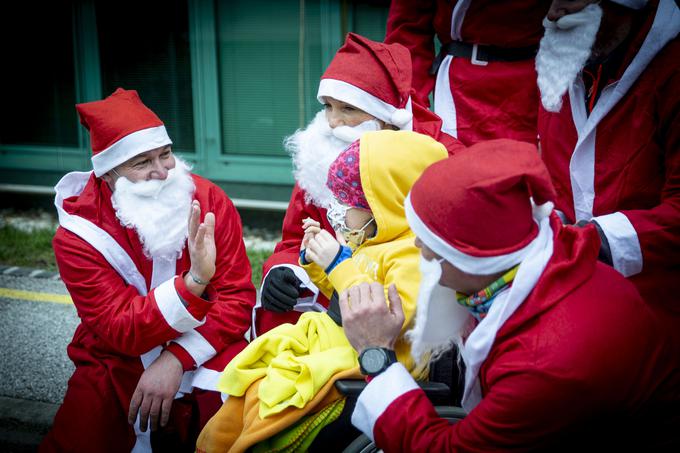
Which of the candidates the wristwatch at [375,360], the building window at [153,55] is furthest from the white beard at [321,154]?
the building window at [153,55]

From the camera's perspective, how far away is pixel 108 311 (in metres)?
2.89

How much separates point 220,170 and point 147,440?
14.8ft

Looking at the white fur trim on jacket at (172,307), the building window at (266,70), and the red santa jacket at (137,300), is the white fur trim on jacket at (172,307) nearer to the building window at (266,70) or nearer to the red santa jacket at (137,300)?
the red santa jacket at (137,300)

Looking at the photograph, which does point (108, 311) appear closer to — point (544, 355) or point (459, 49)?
point (544, 355)

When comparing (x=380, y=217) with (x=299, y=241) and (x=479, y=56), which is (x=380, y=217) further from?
(x=479, y=56)

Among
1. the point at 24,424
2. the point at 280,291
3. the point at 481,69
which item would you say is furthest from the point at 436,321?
the point at 24,424

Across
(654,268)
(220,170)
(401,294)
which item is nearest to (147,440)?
(401,294)

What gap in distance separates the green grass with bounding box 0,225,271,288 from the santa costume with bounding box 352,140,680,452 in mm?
3691

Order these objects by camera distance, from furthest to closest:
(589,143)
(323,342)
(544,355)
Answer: (589,143)
(323,342)
(544,355)

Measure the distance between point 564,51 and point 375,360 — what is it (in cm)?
143

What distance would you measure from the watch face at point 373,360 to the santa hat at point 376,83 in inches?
53.7

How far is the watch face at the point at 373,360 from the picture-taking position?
6.95 ft

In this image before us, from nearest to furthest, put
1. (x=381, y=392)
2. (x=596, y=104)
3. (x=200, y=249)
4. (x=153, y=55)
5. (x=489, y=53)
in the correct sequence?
(x=381, y=392) < (x=596, y=104) < (x=200, y=249) < (x=489, y=53) < (x=153, y=55)

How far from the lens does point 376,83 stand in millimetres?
3217
